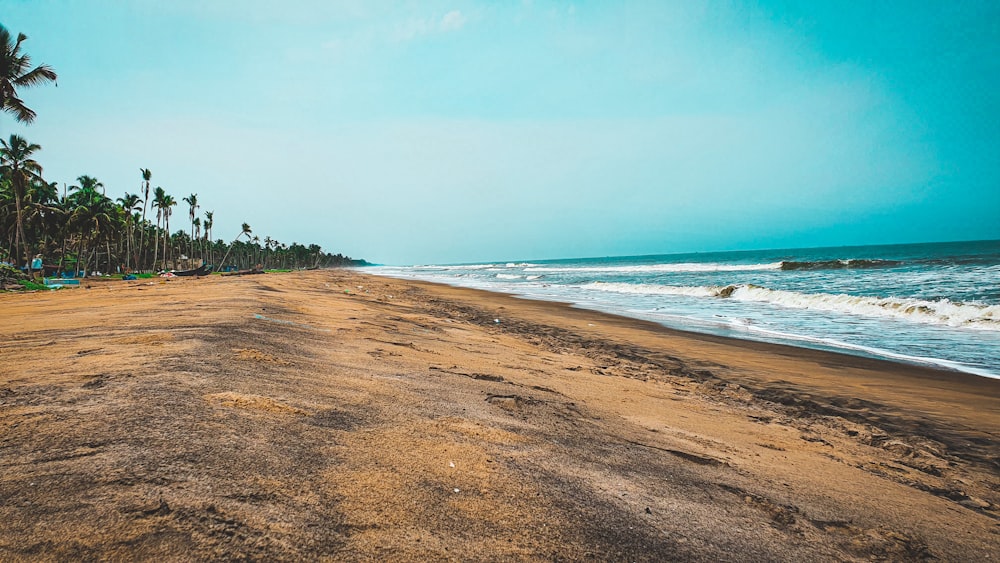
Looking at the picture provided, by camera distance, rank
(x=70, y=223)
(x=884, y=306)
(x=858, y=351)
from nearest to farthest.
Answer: (x=858, y=351)
(x=884, y=306)
(x=70, y=223)

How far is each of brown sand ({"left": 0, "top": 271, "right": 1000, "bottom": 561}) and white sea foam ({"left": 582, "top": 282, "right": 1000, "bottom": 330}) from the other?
9.44m

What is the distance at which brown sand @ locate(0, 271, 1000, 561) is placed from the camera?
1888 mm

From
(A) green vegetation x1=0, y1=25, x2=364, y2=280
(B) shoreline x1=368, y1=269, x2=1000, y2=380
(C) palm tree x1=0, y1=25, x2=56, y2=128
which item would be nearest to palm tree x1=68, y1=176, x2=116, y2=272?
(A) green vegetation x1=0, y1=25, x2=364, y2=280

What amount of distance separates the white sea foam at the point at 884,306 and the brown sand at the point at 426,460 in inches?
372

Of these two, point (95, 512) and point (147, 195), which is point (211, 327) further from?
point (147, 195)

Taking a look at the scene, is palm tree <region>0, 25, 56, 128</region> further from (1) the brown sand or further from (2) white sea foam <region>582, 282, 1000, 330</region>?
(2) white sea foam <region>582, 282, 1000, 330</region>

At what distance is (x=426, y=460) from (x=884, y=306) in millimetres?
20099

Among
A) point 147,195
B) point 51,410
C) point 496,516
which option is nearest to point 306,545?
point 496,516

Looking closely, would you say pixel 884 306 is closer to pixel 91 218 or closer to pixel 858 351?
pixel 858 351

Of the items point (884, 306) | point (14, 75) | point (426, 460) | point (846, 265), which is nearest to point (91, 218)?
point (14, 75)

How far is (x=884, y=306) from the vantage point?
16375mm

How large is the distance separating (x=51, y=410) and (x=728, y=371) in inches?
359

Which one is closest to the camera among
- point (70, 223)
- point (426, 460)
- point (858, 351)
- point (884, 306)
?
point (426, 460)

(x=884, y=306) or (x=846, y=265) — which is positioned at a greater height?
(x=846, y=265)
